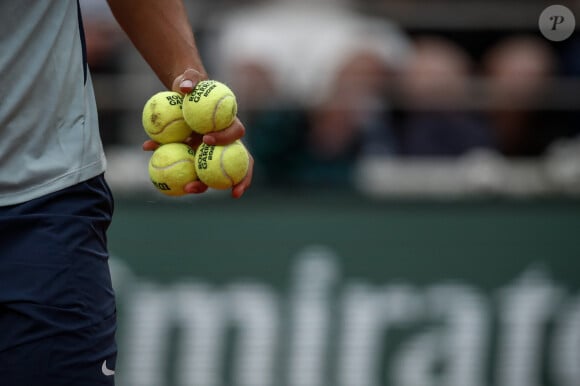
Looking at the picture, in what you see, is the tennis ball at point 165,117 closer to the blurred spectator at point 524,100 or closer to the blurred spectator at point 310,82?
the blurred spectator at point 310,82

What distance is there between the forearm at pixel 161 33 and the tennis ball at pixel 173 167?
186 mm

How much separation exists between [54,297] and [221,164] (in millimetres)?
465

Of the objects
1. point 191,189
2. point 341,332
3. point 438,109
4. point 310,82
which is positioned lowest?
point 341,332

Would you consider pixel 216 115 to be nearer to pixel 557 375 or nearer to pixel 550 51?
pixel 557 375

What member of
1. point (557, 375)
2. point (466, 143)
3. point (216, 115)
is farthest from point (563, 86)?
point (216, 115)

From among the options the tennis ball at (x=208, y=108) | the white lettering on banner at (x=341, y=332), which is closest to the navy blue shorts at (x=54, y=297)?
the tennis ball at (x=208, y=108)

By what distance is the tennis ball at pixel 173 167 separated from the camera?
254 centimetres

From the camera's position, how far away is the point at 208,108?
243 cm

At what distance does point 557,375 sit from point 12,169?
12.6 feet

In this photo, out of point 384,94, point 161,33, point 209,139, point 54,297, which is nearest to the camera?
point 54,297

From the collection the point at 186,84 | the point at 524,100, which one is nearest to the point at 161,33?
the point at 186,84

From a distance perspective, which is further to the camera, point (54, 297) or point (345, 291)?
point (345, 291)

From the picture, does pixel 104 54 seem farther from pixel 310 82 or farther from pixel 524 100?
pixel 524 100

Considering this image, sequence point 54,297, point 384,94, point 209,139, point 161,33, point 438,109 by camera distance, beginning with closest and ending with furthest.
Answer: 1. point 54,297
2. point 209,139
3. point 161,33
4. point 438,109
5. point 384,94
